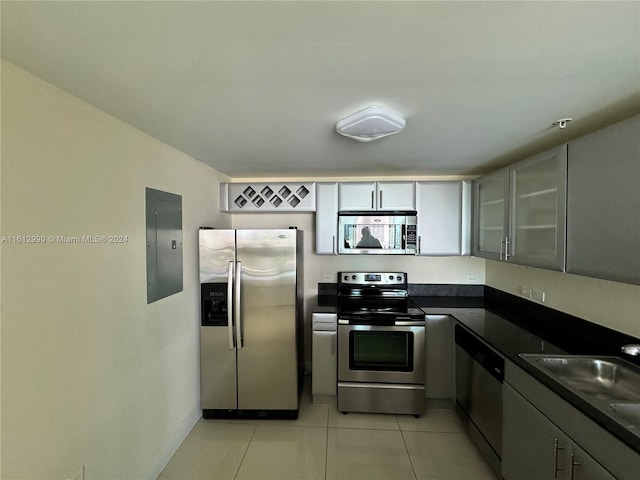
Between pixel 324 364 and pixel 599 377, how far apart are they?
→ 1976mm

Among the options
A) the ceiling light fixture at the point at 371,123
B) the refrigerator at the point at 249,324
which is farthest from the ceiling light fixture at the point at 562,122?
the refrigerator at the point at 249,324

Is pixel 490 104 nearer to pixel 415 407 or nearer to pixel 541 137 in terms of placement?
pixel 541 137

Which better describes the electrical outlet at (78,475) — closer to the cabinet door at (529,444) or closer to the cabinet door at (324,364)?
the cabinet door at (324,364)

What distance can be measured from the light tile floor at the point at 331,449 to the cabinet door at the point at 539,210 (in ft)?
5.14

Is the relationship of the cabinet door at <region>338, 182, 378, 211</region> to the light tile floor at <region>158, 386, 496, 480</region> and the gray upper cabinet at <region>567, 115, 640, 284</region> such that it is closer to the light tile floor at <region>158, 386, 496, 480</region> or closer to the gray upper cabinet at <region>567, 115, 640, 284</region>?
the gray upper cabinet at <region>567, 115, 640, 284</region>

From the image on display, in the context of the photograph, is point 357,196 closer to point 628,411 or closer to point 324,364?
point 324,364

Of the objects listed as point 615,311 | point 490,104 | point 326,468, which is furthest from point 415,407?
point 490,104

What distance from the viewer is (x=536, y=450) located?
1485 mm

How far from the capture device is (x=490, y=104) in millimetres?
1356

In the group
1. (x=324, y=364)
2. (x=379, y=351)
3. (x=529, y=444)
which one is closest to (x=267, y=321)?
(x=324, y=364)

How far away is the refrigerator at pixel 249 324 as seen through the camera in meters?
2.50

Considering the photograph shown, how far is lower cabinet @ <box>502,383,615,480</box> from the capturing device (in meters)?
1.22

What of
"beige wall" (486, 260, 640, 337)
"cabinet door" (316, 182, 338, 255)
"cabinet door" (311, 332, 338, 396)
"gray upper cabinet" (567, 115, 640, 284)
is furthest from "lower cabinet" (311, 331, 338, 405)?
"gray upper cabinet" (567, 115, 640, 284)

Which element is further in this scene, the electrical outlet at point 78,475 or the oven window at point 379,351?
the oven window at point 379,351
